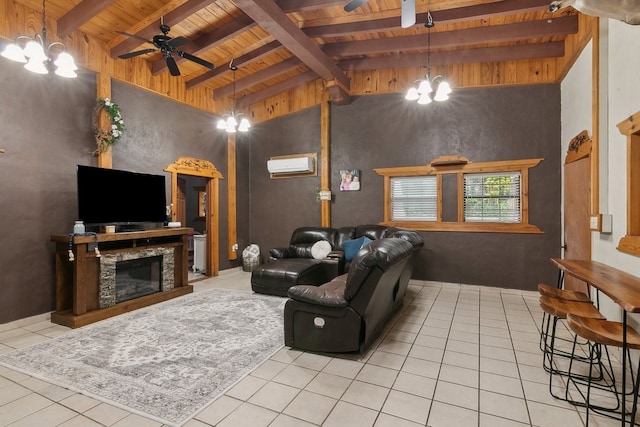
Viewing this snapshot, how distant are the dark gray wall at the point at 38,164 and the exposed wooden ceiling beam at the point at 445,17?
3168mm

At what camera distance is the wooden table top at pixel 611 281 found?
1.66 metres

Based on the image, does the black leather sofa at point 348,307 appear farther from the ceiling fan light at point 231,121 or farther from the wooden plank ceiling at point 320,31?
the ceiling fan light at point 231,121

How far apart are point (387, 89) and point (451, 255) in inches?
127

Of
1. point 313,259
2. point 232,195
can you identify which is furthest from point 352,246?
point 232,195

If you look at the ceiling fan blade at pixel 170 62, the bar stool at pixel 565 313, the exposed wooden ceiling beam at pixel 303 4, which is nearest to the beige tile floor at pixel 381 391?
the bar stool at pixel 565 313

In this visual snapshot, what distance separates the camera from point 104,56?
431 centimetres

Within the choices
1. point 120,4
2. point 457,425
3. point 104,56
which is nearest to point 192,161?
point 104,56

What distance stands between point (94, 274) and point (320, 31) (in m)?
4.46

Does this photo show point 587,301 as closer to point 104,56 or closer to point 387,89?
point 387,89

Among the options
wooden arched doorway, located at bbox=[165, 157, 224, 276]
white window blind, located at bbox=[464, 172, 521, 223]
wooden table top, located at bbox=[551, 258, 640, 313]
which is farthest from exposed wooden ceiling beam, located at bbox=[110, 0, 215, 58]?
white window blind, located at bbox=[464, 172, 521, 223]

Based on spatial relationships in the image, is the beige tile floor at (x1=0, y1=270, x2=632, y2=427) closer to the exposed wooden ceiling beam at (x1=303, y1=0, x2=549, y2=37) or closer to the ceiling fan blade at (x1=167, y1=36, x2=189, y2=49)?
the ceiling fan blade at (x1=167, y1=36, x2=189, y2=49)

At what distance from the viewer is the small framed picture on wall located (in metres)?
5.88

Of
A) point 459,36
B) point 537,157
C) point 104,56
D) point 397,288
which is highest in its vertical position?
point 459,36

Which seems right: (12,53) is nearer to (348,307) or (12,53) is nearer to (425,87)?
(348,307)
